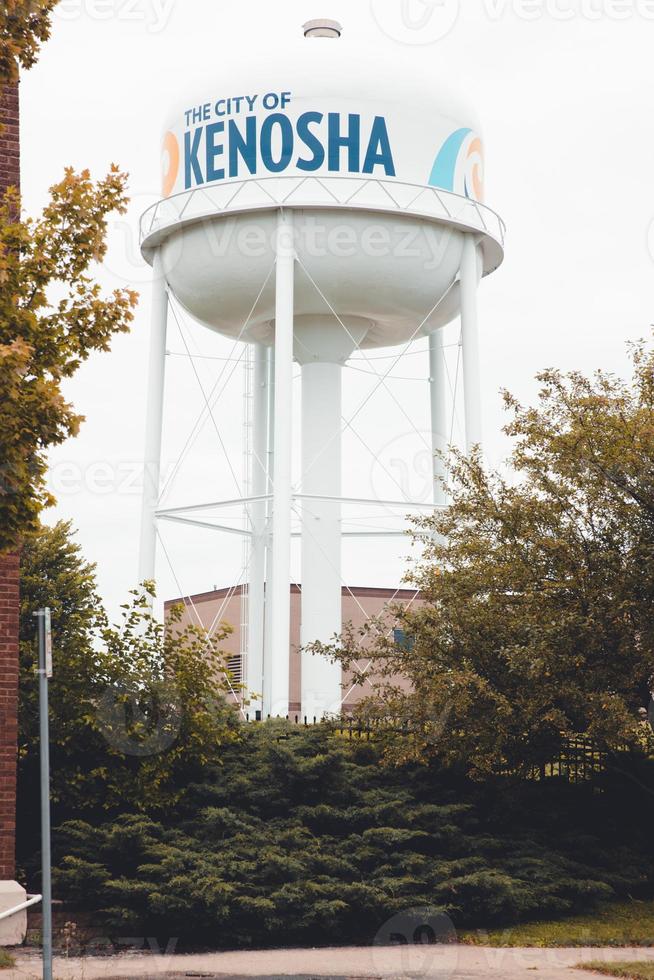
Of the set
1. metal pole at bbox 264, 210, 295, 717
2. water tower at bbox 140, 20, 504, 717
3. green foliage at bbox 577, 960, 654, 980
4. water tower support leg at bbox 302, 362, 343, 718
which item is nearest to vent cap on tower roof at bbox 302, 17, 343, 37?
water tower at bbox 140, 20, 504, 717

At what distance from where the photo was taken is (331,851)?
16.2 metres

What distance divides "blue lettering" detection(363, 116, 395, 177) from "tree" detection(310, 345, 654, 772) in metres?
7.47

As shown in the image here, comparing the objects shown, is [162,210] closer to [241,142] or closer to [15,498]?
[241,142]

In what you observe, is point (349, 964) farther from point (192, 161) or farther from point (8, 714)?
point (192, 161)

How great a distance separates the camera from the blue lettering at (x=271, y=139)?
24.1 meters

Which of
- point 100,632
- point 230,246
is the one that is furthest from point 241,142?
point 100,632

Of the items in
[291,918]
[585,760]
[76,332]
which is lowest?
[291,918]

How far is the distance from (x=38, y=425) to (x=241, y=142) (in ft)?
46.5

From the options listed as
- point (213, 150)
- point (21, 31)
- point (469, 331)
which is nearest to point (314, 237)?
point (213, 150)

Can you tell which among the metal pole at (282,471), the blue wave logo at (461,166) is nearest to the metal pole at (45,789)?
the metal pole at (282,471)

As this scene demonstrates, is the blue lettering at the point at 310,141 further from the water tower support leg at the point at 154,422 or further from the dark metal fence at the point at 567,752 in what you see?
the dark metal fence at the point at 567,752

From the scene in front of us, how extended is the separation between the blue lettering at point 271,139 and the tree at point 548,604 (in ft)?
25.2

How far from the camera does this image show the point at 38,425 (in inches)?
444

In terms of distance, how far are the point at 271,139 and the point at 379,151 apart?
5.81ft
